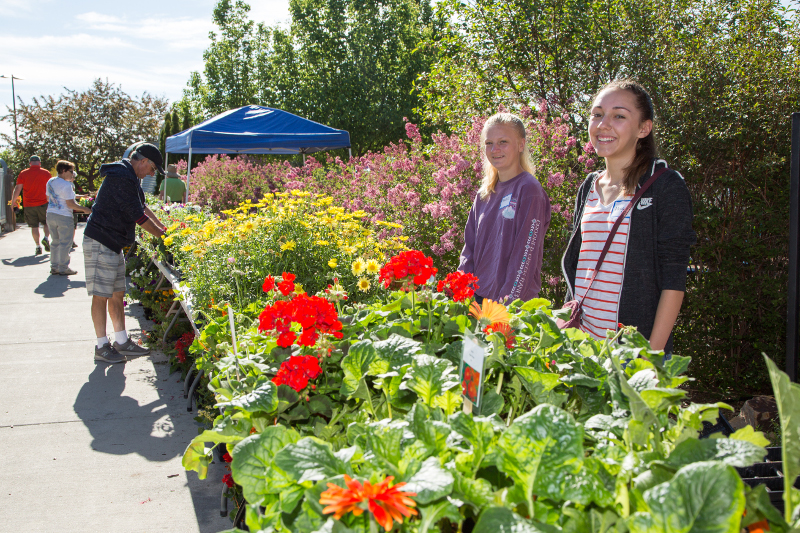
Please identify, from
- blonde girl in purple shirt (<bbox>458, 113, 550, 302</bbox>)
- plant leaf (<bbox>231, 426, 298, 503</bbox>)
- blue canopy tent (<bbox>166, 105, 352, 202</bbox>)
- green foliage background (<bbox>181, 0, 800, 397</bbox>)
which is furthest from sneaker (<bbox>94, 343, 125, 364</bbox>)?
plant leaf (<bbox>231, 426, 298, 503</bbox>)

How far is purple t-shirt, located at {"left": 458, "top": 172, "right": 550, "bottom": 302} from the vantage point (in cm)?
250

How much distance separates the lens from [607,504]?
0.81m

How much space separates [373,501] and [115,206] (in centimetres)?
466

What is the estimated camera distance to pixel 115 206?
4668mm

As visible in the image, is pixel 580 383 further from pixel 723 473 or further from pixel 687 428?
pixel 723 473

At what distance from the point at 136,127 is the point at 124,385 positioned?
28757 millimetres

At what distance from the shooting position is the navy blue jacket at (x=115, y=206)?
15.2 feet

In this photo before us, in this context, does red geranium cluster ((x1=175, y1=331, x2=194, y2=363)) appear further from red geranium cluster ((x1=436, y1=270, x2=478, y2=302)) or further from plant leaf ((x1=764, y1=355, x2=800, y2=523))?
plant leaf ((x1=764, y1=355, x2=800, y2=523))

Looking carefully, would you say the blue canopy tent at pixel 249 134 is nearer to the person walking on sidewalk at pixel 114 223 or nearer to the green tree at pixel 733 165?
the person walking on sidewalk at pixel 114 223

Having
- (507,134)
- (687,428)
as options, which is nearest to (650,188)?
(507,134)

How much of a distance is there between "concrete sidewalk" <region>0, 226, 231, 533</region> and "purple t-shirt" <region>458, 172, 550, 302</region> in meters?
1.82

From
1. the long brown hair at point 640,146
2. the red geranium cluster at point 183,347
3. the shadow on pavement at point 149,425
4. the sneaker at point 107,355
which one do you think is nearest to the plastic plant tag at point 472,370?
the long brown hair at point 640,146

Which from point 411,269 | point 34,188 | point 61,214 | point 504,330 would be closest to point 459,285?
point 411,269

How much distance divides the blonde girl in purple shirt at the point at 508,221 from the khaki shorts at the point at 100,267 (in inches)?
136
